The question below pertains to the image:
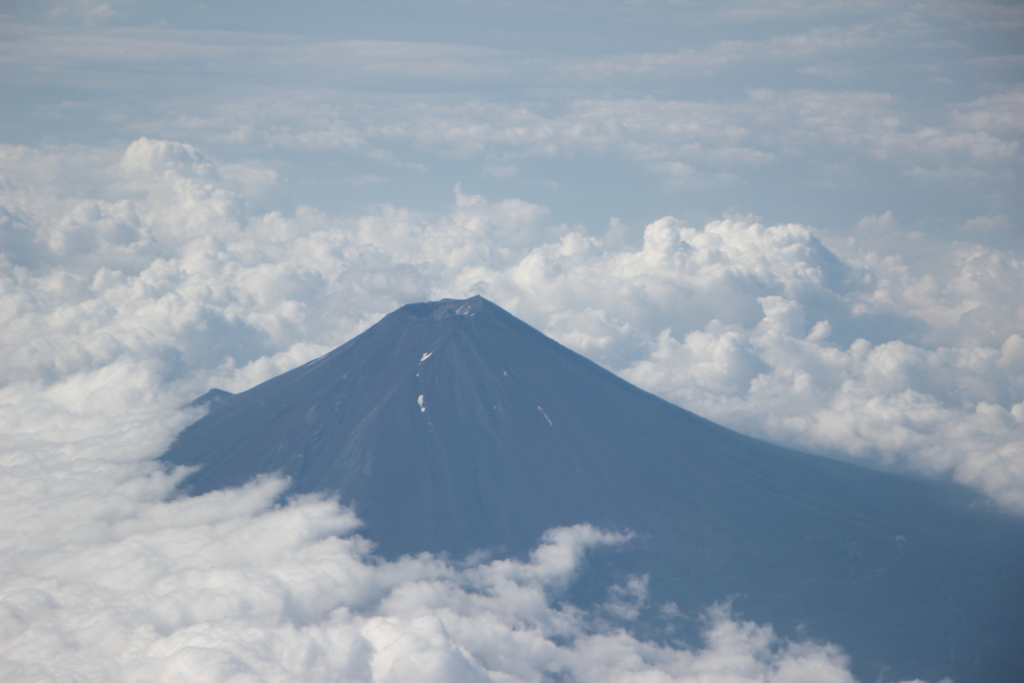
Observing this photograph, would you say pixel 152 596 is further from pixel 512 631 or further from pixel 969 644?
pixel 969 644

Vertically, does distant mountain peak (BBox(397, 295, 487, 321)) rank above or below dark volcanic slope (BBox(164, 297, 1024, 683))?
above

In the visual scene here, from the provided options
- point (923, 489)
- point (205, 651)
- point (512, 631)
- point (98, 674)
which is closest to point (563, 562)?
point (512, 631)

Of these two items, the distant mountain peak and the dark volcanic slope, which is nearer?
the dark volcanic slope

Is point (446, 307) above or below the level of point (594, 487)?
above

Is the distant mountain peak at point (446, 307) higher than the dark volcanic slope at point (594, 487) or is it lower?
higher

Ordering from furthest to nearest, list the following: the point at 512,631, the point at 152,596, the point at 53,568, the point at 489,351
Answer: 1. the point at 489,351
2. the point at 53,568
3. the point at 512,631
4. the point at 152,596

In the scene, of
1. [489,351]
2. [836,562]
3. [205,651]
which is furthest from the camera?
[489,351]

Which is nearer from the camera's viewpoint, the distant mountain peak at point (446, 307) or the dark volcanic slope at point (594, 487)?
the dark volcanic slope at point (594, 487)

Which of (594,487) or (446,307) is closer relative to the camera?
(594,487)
